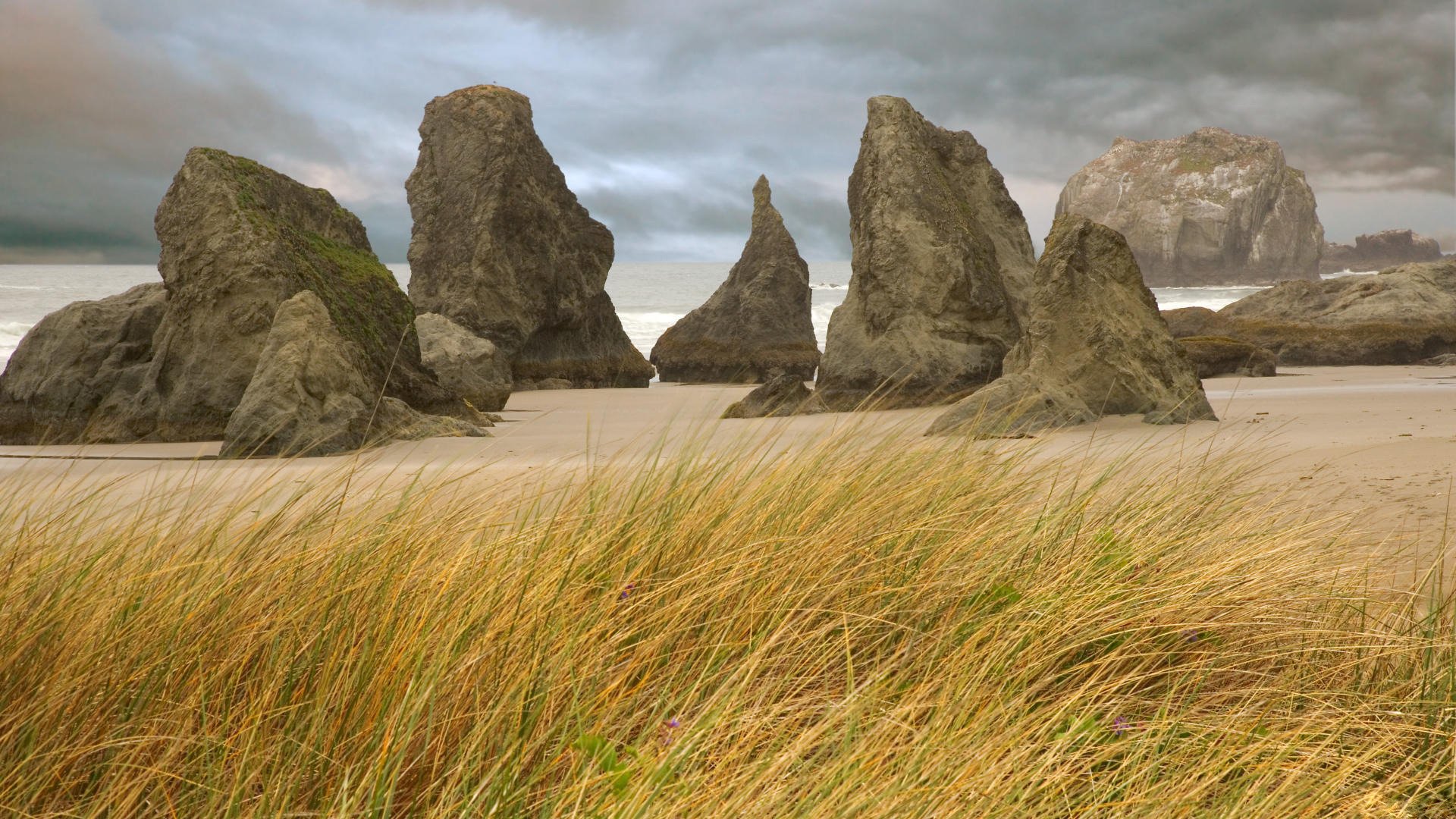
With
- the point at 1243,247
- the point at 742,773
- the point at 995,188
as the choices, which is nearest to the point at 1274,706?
the point at 742,773

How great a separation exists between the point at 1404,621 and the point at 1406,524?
178cm

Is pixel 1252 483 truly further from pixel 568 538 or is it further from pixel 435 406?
pixel 435 406

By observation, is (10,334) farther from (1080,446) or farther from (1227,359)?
(1080,446)

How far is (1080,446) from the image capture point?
701cm

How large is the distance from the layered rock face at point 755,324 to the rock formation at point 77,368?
1330cm

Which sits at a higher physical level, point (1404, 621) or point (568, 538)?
point (568, 538)

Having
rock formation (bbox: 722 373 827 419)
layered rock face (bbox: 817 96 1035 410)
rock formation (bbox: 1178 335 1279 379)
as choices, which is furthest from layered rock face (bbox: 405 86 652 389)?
rock formation (bbox: 1178 335 1279 379)

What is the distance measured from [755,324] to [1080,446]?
17.0 meters

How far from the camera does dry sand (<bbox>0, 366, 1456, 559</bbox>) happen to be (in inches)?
194

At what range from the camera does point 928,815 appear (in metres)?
1.80

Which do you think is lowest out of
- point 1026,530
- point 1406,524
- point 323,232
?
point 1406,524

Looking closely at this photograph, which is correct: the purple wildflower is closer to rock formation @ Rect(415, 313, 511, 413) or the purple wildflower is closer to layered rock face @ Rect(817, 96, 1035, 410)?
layered rock face @ Rect(817, 96, 1035, 410)

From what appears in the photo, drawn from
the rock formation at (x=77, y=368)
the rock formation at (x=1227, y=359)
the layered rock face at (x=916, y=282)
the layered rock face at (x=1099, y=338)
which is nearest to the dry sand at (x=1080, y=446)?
the layered rock face at (x=1099, y=338)

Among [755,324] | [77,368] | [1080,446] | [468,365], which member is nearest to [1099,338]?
[1080,446]
